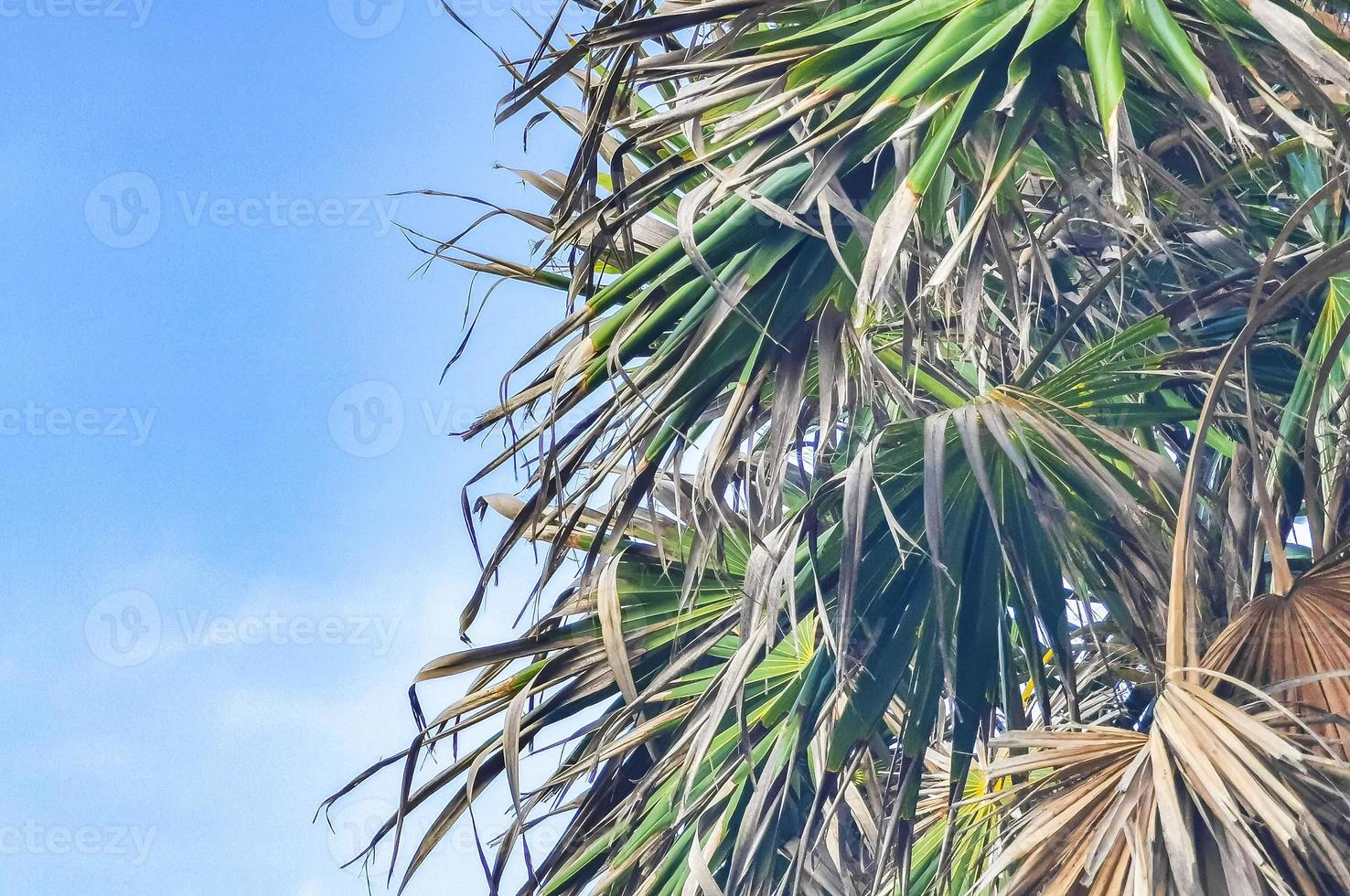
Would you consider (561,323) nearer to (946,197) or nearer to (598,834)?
(946,197)

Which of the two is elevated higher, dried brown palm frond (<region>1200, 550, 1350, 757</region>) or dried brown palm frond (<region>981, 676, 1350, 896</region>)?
dried brown palm frond (<region>1200, 550, 1350, 757</region>)

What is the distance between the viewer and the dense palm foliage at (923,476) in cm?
192

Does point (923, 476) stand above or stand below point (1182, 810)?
above

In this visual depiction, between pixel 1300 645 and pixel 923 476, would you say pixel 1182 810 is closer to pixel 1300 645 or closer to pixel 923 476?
pixel 1300 645

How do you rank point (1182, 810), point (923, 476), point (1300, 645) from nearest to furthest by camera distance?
point (1182, 810) → point (1300, 645) → point (923, 476)

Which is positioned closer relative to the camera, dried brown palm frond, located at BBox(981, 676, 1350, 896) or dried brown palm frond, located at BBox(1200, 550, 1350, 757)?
dried brown palm frond, located at BBox(981, 676, 1350, 896)

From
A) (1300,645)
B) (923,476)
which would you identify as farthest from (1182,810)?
(923,476)

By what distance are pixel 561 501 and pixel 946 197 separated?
0.98 metres

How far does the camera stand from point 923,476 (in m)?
2.40

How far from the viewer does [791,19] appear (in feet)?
8.71

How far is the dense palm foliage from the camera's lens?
75.5 inches

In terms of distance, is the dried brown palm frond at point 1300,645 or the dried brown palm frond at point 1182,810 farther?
the dried brown palm frond at point 1300,645

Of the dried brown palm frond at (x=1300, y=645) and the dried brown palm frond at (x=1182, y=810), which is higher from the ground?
the dried brown palm frond at (x=1300, y=645)

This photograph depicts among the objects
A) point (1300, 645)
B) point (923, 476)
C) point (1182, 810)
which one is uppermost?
point (923, 476)
